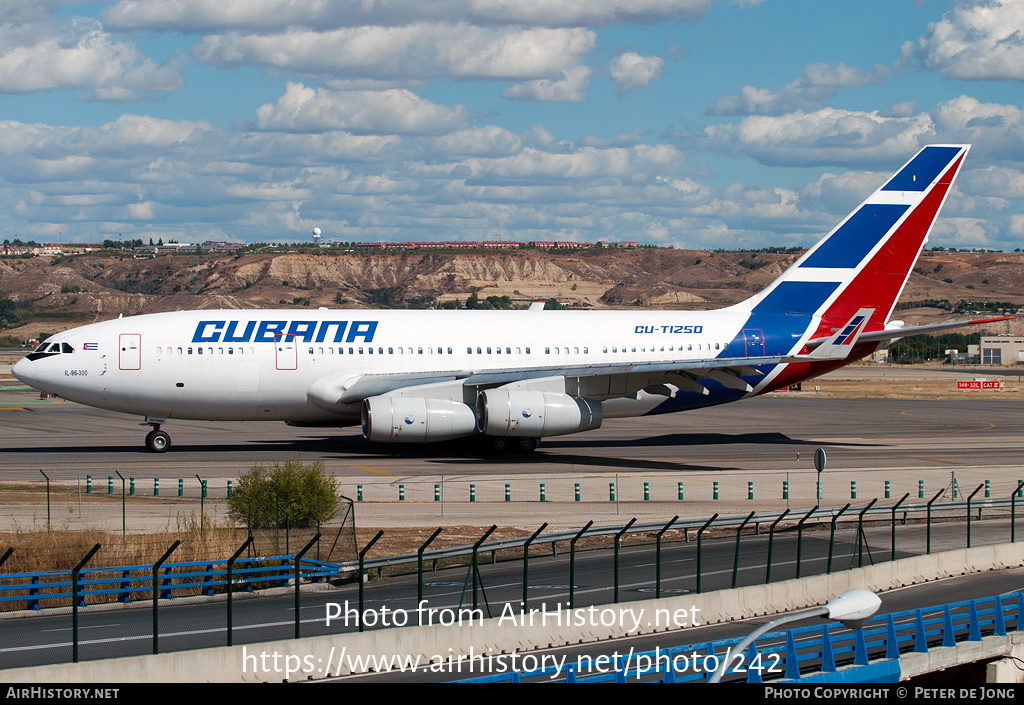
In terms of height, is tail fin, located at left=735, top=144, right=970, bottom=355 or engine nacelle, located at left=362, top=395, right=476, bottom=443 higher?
tail fin, located at left=735, top=144, right=970, bottom=355

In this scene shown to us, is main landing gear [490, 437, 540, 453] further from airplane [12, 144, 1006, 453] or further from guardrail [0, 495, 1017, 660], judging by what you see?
guardrail [0, 495, 1017, 660]

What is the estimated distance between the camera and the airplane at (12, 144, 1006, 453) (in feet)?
123

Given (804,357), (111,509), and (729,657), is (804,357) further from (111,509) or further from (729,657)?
(729,657)

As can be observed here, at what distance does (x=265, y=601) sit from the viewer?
805 inches

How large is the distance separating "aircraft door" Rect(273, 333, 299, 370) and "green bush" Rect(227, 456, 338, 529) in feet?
36.1

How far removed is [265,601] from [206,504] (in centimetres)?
1018

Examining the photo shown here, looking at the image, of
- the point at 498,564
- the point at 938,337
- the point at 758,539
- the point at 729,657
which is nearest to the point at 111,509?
the point at 498,564

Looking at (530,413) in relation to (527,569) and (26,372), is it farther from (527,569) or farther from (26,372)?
(527,569)

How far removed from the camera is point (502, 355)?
4156cm

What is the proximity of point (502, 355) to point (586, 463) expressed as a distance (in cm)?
553

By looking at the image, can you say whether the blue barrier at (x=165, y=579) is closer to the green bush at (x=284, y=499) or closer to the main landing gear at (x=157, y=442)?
the green bush at (x=284, y=499)

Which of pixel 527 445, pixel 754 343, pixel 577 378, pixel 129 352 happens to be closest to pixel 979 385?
pixel 754 343

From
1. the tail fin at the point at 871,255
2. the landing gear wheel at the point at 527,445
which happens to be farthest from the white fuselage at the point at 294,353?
the tail fin at the point at 871,255

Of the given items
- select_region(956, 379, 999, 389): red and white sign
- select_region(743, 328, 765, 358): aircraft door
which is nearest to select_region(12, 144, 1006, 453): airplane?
select_region(743, 328, 765, 358): aircraft door
